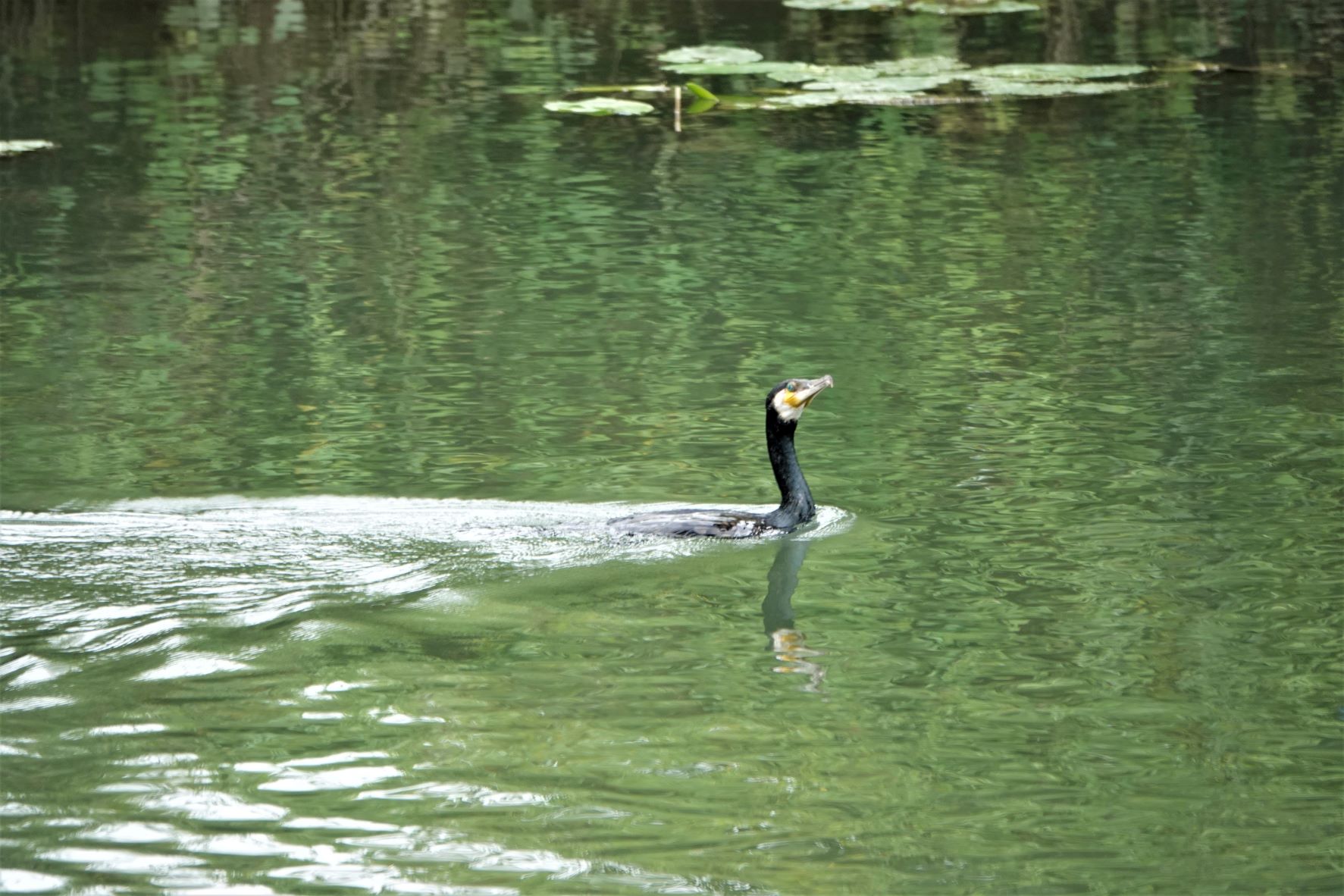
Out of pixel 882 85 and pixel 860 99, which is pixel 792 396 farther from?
pixel 882 85

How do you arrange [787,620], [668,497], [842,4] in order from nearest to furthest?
[787,620]
[668,497]
[842,4]

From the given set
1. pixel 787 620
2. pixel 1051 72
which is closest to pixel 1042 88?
pixel 1051 72

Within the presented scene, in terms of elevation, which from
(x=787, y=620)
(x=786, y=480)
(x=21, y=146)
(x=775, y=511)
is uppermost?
(x=21, y=146)

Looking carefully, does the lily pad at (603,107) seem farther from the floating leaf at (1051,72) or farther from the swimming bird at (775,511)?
the swimming bird at (775,511)

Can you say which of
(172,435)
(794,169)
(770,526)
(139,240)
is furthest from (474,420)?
(794,169)

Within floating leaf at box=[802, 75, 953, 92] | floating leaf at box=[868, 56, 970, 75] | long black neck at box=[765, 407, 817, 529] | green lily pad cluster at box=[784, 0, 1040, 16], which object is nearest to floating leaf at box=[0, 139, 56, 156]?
floating leaf at box=[802, 75, 953, 92]

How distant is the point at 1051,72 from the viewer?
1521cm

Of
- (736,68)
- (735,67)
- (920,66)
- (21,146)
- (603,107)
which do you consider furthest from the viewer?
(920,66)

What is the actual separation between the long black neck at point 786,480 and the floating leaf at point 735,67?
778 centimetres

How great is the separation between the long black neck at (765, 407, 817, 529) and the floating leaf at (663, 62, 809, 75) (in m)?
7.78

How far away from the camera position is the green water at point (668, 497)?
15.7 ft

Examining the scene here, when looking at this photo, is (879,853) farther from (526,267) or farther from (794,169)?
(794,169)

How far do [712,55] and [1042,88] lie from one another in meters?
2.83

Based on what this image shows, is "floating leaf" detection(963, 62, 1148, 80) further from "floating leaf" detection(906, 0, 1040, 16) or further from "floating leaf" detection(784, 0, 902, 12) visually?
"floating leaf" detection(784, 0, 902, 12)
